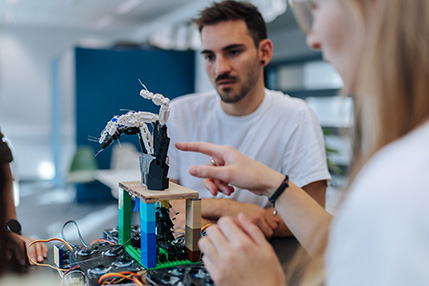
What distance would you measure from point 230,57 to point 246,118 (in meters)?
0.26

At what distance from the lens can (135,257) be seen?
93cm

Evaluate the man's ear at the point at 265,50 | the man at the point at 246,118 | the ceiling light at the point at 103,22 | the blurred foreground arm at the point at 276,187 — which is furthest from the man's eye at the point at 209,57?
the ceiling light at the point at 103,22

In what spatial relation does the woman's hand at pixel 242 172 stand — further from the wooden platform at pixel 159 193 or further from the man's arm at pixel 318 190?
the man's arm at pixel 318 190

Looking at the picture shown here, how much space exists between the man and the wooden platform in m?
0.53

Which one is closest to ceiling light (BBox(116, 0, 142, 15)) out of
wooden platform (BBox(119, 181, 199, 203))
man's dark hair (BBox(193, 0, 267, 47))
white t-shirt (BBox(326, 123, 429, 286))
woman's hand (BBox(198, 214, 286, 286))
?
man's dark hair (BBox(193, 0, 267, 47))

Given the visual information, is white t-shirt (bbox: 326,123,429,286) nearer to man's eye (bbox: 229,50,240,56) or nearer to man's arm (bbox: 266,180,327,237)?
man's arm (bbox: 266,180,327,237)

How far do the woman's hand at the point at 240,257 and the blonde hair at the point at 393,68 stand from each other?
0.86 ft

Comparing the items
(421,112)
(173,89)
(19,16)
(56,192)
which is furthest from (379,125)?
(19,16)

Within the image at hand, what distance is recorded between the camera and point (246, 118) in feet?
5.32

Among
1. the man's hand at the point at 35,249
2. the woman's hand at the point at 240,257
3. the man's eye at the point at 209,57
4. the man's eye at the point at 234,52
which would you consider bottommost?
the man's hand at the point at 35,249

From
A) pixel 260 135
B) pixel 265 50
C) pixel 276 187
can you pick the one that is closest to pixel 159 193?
pixel 276 187

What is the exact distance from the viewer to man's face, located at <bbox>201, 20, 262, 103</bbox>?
1.56 meters

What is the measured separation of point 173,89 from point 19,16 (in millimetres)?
3845

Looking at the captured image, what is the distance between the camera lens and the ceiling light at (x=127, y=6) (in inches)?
257
